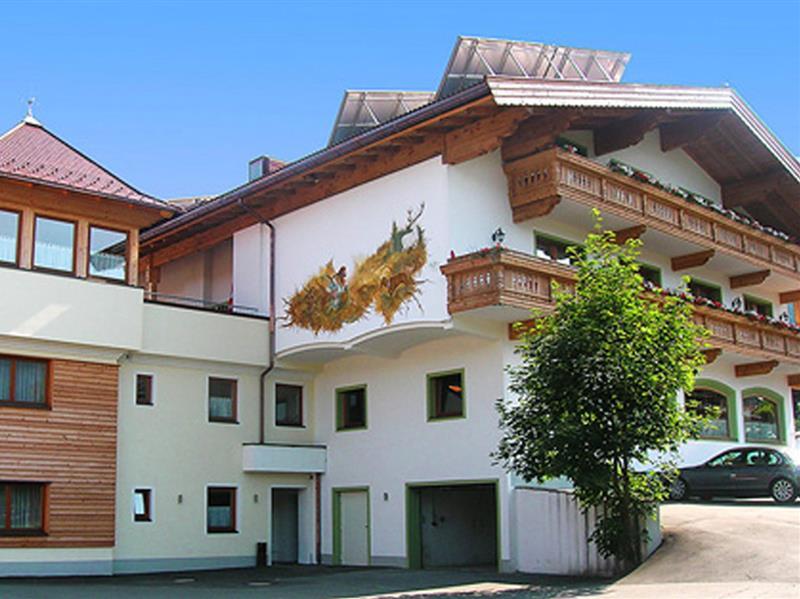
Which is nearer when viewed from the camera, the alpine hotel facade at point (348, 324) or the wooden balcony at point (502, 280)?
the wooden balcony at point (502, 280)

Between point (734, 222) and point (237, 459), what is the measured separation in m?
14.8

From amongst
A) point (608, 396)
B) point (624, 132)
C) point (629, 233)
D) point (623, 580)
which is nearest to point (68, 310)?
point (608, 396)

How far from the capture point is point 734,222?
27.9 meters

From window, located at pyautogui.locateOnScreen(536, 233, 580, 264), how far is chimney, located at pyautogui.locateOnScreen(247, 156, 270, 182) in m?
9.62

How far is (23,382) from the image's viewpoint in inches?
820

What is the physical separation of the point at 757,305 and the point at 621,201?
1069cm

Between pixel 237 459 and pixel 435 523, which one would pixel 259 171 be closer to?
pixel 237 459

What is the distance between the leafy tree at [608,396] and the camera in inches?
672

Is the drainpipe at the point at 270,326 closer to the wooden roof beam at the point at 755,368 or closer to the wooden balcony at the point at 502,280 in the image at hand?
the wooden balcony at the point at 502,280

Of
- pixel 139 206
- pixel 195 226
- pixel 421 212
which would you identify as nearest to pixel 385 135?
pixel 421 212

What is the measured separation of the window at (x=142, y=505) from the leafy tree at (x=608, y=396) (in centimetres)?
902

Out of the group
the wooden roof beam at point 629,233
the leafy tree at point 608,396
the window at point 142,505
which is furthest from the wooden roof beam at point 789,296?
the window at point 142,505

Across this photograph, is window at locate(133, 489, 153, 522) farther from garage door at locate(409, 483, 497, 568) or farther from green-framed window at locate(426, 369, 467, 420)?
green-framed window at locate(426, 369, 467, 420)

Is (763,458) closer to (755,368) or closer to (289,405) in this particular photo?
(755,368)
